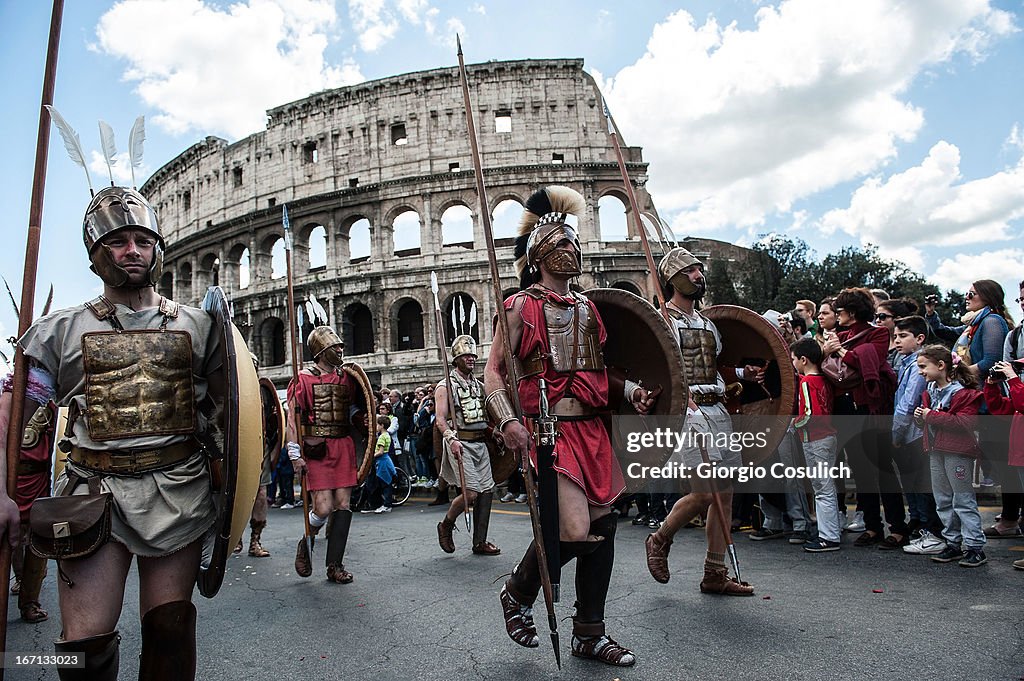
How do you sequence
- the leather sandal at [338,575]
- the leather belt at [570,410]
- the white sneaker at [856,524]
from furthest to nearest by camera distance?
the white sneaker at [856,524] → the leather sandal at [338,575] → the leather belt at [570,410]

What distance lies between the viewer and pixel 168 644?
2.43m

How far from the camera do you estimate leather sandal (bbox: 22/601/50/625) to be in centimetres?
496

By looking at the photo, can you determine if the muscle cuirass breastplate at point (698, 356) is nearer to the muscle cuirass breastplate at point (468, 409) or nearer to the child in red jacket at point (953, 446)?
the child in red jacket at point (953, 446)

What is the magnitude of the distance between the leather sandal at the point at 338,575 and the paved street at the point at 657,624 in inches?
4.9

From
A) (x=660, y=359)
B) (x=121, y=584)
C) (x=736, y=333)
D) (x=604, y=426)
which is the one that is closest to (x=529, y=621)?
(x=604, y=426)

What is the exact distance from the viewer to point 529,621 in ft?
11.6

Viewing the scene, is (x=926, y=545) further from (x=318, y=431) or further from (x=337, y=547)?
(x=318, y=431)

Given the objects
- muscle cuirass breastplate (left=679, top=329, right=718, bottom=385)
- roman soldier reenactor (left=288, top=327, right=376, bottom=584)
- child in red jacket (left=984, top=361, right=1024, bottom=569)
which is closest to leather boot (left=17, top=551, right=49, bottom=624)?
roman soldier reenactor (left=288, top=327, right=376, bottom=584)

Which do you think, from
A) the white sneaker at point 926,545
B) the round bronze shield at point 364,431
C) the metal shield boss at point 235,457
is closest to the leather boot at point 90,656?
the metal shield boss at point 235,457

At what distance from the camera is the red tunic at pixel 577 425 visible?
11.4 ft

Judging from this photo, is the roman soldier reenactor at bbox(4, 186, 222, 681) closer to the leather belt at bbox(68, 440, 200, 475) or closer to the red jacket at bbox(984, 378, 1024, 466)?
the leather belt at bbox(68, 440, 200, 475)

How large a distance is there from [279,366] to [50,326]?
111 feet

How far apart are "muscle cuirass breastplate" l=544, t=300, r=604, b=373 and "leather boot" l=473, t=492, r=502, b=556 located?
3667 millimetres

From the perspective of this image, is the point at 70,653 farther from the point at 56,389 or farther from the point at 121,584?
the point at 56,389
